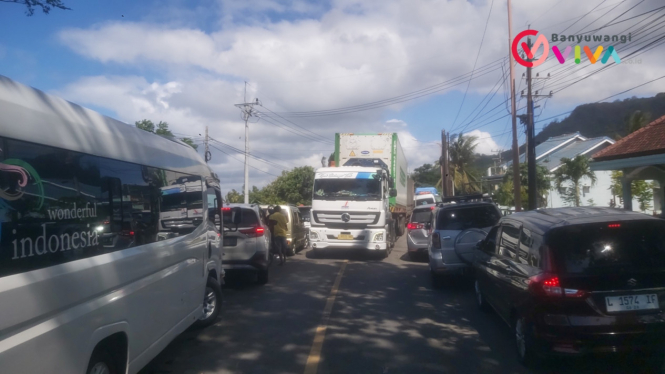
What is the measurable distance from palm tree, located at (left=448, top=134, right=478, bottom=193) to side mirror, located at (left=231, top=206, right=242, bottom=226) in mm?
40339

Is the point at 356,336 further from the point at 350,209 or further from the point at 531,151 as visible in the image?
the point at 531,151

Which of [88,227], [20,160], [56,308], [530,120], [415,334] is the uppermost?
[530,120]

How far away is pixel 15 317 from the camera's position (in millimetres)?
3086

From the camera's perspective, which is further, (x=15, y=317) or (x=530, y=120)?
(x=530, y=120)

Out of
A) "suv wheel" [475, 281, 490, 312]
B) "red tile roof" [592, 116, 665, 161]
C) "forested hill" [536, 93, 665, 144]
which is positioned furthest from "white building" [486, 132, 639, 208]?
"suv wheel" [475, 281, 490, 312]

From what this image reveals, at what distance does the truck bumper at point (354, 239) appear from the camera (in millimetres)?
16297

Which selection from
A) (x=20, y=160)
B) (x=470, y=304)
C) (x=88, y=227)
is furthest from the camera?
(x=470, y=304)

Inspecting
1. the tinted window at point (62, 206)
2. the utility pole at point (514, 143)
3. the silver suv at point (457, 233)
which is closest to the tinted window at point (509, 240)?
the silver suv at point (457, 233)

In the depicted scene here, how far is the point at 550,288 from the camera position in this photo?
537 cm

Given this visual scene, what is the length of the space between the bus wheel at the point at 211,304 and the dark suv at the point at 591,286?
14.3 feet

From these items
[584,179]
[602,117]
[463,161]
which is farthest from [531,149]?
[602,117]

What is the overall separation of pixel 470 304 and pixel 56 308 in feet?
24.3

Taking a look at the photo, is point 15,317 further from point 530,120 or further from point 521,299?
point 530,120

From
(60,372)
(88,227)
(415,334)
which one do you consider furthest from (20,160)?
(415,334)
